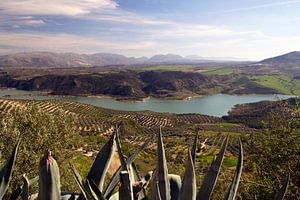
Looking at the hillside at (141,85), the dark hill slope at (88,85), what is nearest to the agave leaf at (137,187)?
the hillside at (141,85)

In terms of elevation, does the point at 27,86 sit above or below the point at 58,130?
below

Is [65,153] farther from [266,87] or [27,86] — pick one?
[27,86]

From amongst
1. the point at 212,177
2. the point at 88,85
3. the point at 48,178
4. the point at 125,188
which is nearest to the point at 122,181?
the point at 125,188

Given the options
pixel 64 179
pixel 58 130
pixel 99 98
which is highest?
pixel 58 130

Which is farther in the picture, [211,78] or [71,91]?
[211,78]

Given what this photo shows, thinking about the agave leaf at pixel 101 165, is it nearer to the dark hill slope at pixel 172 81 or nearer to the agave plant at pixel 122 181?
the agave plant at pixel 122 181

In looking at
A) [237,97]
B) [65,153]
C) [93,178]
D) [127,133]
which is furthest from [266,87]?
[93,178]
